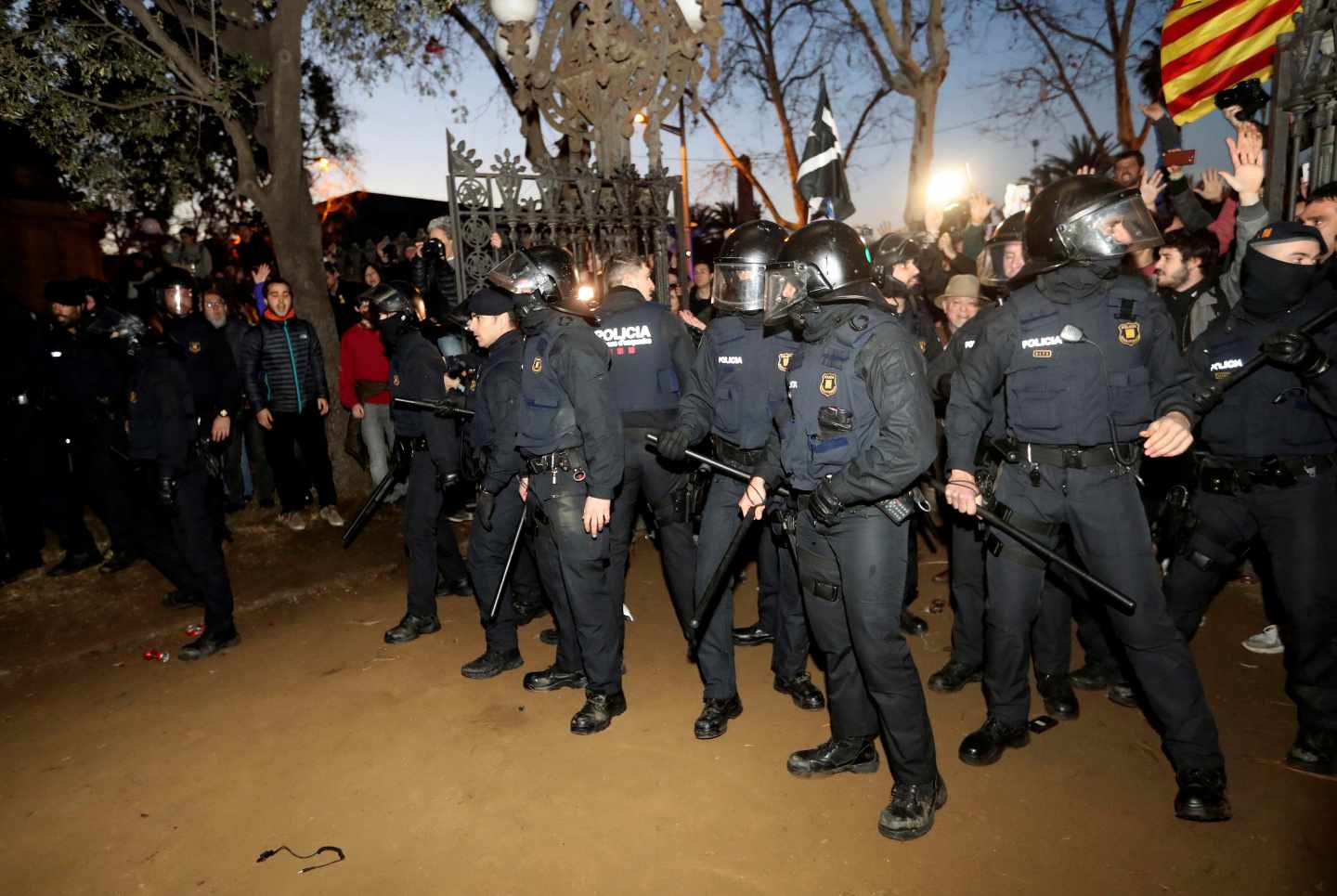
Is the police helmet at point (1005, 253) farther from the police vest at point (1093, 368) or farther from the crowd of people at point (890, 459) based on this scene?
the police vest at point (1093, 368)

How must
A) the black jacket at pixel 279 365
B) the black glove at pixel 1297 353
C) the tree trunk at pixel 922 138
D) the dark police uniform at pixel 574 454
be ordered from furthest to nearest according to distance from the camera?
the tree trunk at pixel 922 138 < the black jacket at pixel 279 365 < the dark police uniform at pixel 574 454 < the black glove at pixel 1297 353

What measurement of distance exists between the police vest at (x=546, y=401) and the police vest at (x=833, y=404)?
4.44 ft

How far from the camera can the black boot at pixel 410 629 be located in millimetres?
5820

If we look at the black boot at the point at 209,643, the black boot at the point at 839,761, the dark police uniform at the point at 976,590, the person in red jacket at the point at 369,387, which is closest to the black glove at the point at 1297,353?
the dark police uniform at the point at 976,590

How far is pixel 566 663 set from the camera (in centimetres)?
509

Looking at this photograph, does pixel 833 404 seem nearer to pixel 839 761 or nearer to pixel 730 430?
pixel 730 430

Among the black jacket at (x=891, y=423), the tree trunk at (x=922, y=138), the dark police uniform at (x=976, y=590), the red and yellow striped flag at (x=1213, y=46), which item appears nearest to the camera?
the black jacket at (x=891, y=423)

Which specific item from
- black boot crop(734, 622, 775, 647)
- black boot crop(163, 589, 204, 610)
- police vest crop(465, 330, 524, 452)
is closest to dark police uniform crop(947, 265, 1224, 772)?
black boot crop(734, 622, 775, 647)

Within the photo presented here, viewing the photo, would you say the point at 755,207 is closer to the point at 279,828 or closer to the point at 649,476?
the point at 649,476

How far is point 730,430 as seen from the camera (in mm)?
4523

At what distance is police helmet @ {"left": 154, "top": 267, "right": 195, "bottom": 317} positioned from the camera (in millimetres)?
6266

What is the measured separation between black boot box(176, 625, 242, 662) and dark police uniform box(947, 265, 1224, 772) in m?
5.14

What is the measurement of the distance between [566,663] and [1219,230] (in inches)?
245

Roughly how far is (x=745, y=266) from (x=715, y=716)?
2.45 m
